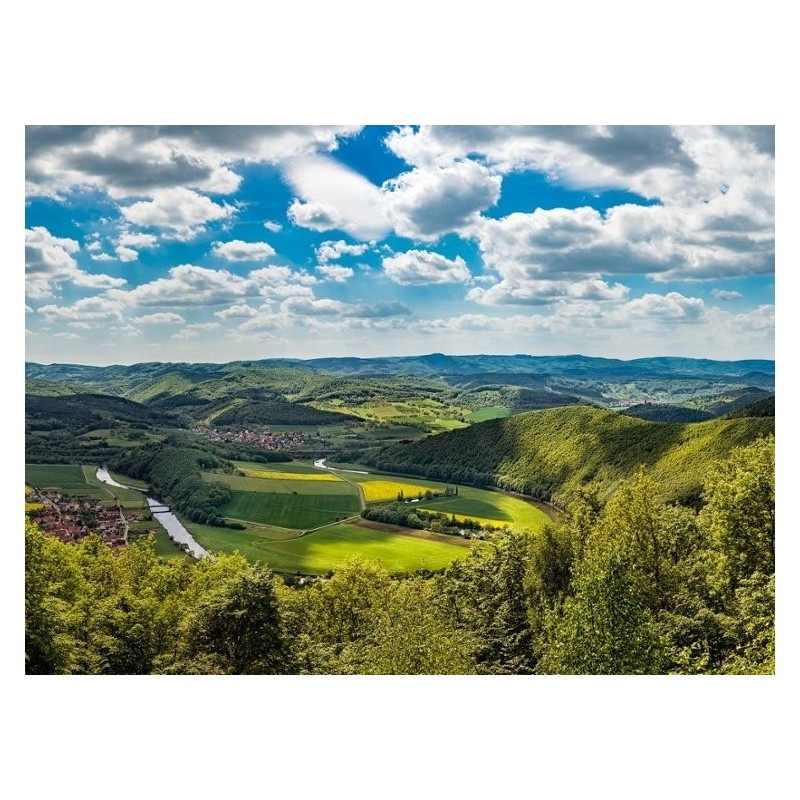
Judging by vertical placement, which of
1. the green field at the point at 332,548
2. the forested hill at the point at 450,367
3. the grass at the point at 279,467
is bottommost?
the green field at the point at 332,548

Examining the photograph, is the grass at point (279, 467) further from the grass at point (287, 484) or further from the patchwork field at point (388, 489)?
the patchwork field at point (388, 489)

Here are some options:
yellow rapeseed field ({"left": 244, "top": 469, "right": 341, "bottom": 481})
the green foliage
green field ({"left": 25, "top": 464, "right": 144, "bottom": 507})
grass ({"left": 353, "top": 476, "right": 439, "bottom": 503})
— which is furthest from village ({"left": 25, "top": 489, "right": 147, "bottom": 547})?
grass ({"left": 353, "top": 476, "right": 439, "bottom": 503})

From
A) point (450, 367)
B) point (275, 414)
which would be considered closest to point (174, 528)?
point (275, 414)

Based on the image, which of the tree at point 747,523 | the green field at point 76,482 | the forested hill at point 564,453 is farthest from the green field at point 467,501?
the green field at point 76,482

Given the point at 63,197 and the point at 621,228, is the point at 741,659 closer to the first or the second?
the point at 621,228
